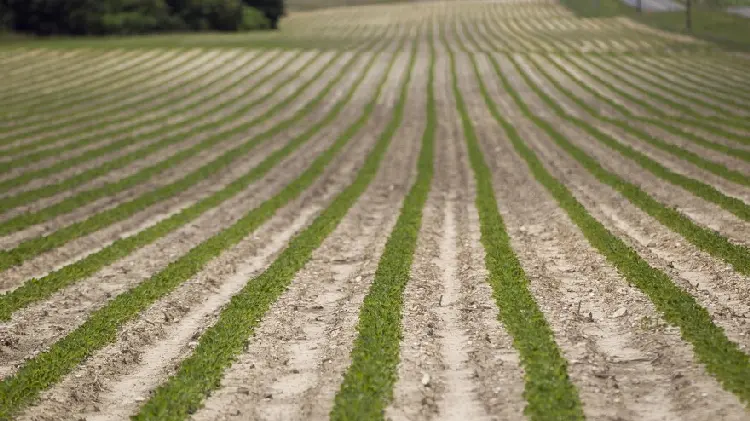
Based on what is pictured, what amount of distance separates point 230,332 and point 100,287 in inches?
149

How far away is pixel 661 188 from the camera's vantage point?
752 inches

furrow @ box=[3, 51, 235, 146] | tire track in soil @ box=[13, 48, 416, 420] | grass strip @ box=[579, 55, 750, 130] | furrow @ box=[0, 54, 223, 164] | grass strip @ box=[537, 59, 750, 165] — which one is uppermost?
grass strip @ box=[579, 55, 750, 130]

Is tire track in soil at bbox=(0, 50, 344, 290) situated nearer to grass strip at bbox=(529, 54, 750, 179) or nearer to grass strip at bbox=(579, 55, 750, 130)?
grass strip at bbox=(529, 54, 750, 179)

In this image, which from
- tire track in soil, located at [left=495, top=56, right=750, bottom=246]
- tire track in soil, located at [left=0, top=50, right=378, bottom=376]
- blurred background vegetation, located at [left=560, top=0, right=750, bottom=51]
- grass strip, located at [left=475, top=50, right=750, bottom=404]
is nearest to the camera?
grass strip, located at [left=475, top=50, right=750, bottom=404]

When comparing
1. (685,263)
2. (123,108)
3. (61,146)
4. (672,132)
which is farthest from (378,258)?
(123,108)

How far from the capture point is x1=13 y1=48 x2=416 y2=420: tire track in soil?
865 centimetres

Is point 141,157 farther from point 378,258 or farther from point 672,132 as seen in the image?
point 672,132

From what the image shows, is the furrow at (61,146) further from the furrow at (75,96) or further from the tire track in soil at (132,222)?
the tire track in soil at (132,222)

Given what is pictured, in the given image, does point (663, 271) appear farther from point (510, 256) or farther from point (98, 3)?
point (98, 3)

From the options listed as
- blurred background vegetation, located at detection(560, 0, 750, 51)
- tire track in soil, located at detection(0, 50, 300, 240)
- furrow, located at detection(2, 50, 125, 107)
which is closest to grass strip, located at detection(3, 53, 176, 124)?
furrow, located at detection(2, 50, 125, 107)

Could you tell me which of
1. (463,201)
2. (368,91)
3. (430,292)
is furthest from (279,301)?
(368,91)

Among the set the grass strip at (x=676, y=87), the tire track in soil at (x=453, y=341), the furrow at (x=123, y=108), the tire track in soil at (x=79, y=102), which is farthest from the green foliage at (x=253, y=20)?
the tire track in soil at (x=453, y=341)

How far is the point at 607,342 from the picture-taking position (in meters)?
9.57

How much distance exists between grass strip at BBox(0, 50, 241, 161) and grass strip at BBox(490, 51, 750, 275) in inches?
668
